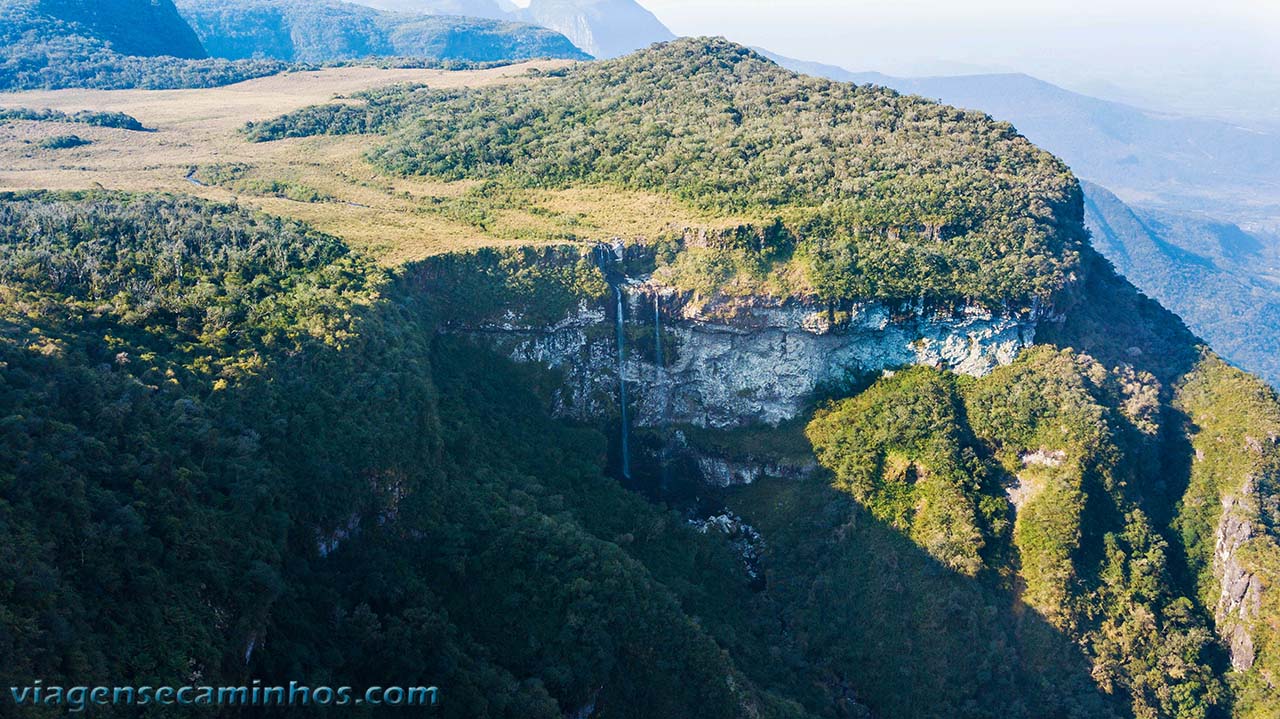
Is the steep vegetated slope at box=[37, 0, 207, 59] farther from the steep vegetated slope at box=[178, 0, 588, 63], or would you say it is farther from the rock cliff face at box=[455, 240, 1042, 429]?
the rock cliff face at box=[455, 240, 1042, 429]

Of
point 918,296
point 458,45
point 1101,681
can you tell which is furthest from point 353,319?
point 458,45

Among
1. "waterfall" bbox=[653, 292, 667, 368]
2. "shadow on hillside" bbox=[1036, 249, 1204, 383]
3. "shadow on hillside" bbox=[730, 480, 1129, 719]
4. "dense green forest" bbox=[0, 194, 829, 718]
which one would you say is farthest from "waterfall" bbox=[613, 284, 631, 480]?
"shadow on hillside" bbox=[1036, 249, 1204, 383]

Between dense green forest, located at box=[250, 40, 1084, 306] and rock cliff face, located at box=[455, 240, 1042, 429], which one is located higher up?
dense green forest, located at box=[250, 40, 1084, 306]

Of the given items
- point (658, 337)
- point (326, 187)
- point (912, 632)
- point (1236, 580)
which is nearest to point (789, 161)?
point (658, 337)

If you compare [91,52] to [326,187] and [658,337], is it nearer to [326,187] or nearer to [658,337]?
[326,187]

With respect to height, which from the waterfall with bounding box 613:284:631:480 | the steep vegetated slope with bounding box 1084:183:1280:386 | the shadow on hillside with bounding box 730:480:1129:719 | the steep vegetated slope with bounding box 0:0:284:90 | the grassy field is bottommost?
the steep vegetated slope with bounding box 1084:183:1280:386

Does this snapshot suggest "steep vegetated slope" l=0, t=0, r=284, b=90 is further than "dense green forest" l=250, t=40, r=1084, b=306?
Yes
